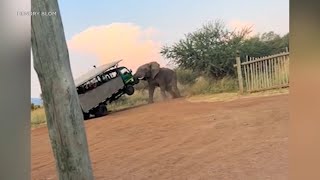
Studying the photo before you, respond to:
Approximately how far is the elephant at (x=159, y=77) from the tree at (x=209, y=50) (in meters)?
0.08

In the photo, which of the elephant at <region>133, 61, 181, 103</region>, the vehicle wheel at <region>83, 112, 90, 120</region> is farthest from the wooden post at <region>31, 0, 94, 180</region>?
the elephant at <region>133, 61, 181, 103</region>

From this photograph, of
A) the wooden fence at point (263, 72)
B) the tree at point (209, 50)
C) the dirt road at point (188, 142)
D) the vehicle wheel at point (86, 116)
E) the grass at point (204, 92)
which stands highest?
the tree at point (209, 50)

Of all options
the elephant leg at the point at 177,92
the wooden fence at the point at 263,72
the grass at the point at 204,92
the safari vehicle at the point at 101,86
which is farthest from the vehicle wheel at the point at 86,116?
the wooden fence at the point at 263,72

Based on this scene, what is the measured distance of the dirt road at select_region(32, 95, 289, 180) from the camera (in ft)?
8.71

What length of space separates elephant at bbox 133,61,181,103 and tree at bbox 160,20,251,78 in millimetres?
82

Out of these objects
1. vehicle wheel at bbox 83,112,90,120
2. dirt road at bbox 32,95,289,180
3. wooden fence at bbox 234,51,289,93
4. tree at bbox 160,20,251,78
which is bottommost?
dirt road at bbox 32,95,289,180

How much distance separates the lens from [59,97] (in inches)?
109

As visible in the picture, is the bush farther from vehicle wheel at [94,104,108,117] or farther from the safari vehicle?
vehicle wheel at [94,104,108,117]

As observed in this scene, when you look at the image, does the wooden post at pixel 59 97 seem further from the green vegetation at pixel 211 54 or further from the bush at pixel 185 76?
the bush at pixel 185 76

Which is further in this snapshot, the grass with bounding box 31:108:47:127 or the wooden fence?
the grass with bounding box 31:108:47:127

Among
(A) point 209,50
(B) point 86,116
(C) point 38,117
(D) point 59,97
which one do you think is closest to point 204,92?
(A) point 209,50

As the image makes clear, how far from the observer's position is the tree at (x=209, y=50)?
2.71 meters

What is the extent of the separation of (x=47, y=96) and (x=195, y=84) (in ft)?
2.94

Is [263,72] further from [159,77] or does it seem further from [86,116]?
[86,116]
